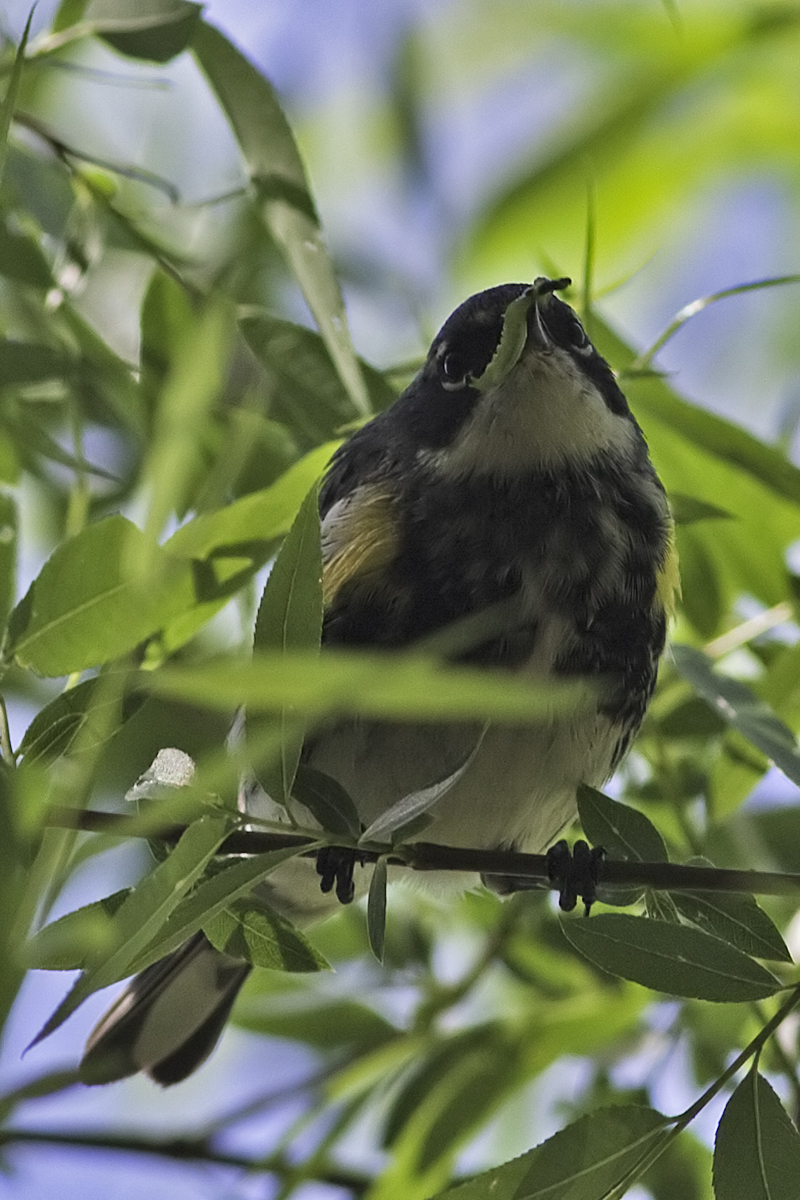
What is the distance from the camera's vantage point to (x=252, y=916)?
1303 millimetres

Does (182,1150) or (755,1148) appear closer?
(755,1148)

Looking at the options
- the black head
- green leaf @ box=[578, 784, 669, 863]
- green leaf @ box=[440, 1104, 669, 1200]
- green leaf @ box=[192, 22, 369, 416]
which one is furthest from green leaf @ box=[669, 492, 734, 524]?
green leaf @ box=[440, 1104, 669, 1200]

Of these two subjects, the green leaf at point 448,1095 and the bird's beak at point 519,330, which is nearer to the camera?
the bird's beak at point 519,330

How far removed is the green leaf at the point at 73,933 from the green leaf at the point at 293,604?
144 millimetres

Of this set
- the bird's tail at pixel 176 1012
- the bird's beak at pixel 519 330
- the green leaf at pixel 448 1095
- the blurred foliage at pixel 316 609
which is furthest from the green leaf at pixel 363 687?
the bird's tail at pixel 176 1012

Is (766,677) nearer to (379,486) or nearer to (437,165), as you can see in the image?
(379,486)

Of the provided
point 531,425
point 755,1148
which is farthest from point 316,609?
point 531,425

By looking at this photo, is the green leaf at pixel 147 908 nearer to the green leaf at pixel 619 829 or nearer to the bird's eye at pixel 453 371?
the green leaf at pixel 619 829

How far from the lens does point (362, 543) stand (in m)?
1.89

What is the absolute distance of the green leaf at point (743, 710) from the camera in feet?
4.97

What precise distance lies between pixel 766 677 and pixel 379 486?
1.79 ft

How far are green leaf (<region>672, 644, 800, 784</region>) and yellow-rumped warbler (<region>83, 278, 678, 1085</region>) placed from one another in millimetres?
174

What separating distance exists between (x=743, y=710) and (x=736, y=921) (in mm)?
331

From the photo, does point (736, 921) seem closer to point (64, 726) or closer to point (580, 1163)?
point (580, 1163)
